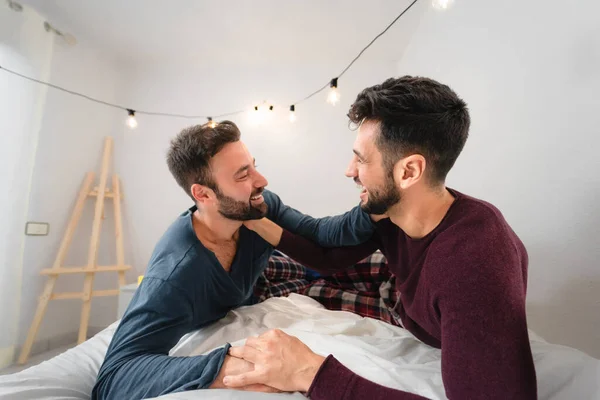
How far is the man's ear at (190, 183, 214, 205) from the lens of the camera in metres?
1.19

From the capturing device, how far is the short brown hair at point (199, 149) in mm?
1171

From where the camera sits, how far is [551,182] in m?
0.89

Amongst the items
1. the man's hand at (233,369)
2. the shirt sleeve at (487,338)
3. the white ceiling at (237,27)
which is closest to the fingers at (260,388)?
the man's hand at (233,369)

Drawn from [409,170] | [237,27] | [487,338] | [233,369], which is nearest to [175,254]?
[233,369]

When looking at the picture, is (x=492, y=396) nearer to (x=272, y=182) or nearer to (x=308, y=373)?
(x=308, y=373)

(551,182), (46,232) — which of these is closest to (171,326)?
(551,182)

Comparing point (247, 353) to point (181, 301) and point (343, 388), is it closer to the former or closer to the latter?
point (343, 388)

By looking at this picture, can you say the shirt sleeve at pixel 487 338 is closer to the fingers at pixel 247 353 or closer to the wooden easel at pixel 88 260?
the fingers at pixel 247 353

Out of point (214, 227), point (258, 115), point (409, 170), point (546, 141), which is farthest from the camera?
point (258, 115)

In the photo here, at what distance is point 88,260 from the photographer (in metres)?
2.30

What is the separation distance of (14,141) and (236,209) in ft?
6.02

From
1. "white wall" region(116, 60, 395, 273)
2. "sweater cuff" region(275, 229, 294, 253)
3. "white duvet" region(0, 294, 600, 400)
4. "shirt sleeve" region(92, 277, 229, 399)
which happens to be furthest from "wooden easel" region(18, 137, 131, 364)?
"sweater cuff" region(275, 229, 294, 253)

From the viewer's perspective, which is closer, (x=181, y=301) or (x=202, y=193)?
(x=181, y=301)

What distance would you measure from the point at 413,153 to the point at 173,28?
2074 mm
